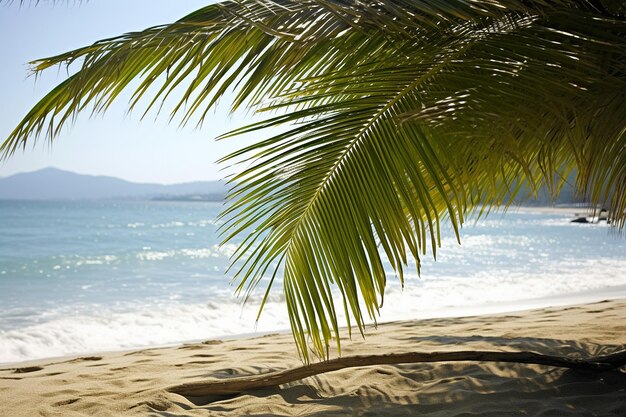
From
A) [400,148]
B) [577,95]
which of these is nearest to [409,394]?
[400,148]

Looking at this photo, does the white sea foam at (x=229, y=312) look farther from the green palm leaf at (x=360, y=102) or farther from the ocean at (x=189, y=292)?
the green palm leaf at (x=360, y=102)

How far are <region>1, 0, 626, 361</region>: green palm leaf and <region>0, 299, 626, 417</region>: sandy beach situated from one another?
0.85 m

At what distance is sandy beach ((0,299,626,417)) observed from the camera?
318cm

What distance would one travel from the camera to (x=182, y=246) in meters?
24.7

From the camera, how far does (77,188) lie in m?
121

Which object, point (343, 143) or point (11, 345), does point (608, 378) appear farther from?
point (11, 345)

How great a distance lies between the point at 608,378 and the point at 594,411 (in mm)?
578

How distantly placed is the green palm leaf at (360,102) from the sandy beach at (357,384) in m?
0.85

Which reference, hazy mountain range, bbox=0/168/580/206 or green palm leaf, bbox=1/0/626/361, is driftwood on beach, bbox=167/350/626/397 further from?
hazy mountain range, bbox=0/168/580/206

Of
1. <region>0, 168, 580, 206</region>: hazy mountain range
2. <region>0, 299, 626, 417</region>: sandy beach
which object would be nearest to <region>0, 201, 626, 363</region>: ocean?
<region>0, 299, 626, 417</region>: sandy beach

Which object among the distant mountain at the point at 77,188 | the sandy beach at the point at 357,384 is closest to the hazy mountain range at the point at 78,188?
the distant mountain at the point at 77,188

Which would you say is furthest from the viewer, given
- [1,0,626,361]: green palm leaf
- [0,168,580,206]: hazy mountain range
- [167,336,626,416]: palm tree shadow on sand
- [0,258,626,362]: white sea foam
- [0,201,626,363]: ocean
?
[0,168,580,206]: hazy mountain range

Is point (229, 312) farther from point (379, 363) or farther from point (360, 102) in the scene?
point (360, 102)

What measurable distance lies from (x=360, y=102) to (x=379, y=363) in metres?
1.45
